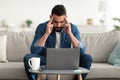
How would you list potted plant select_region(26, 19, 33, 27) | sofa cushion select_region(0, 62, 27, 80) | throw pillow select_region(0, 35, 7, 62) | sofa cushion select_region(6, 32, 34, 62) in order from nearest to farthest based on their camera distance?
1. sofa cushion select_region(0, 62, 27, 80)
2. throw pillow select_region(0, 35, 7, 62)
3. sofa cushion select_region(6, 32, 34, 62)
4. potted plant select_region(26, 19, 33, 27)

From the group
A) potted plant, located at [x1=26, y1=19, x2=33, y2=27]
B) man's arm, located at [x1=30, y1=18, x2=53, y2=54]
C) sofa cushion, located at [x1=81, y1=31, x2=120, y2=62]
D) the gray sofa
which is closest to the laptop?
man's arm, located at [x1=30, y1=18, x2=53, y2=54]

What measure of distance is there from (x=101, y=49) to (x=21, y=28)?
423cm

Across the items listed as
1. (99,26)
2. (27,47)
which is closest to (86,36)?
(27,47)

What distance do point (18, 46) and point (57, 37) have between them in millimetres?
678

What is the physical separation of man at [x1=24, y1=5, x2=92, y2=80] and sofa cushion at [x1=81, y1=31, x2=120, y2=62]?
605 millimetres

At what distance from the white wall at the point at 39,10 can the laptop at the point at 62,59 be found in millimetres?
5443

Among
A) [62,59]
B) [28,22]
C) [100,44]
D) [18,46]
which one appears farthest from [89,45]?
[28,22]

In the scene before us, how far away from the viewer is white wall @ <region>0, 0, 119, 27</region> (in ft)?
25.3

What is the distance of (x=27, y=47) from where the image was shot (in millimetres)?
3627

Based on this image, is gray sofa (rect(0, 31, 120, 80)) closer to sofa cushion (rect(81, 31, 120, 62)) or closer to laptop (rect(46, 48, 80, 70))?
sofa cushion (rect(81, 31, 120, 62))

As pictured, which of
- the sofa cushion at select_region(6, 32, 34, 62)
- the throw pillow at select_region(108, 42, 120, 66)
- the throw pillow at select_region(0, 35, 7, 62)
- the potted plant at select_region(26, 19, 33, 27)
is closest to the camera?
the throw pillow at select_region(108, 42, 120, 66)

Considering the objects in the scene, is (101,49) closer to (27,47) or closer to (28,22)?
(27,47)

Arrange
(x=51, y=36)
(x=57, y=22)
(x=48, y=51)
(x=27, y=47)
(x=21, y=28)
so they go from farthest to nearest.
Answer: (x=21, y=28), (x=27, y=47), (x=51, y=36), (x=57, y=22), (x=48, y=51)

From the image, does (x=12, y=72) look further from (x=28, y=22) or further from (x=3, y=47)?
(x=28, y=22)
